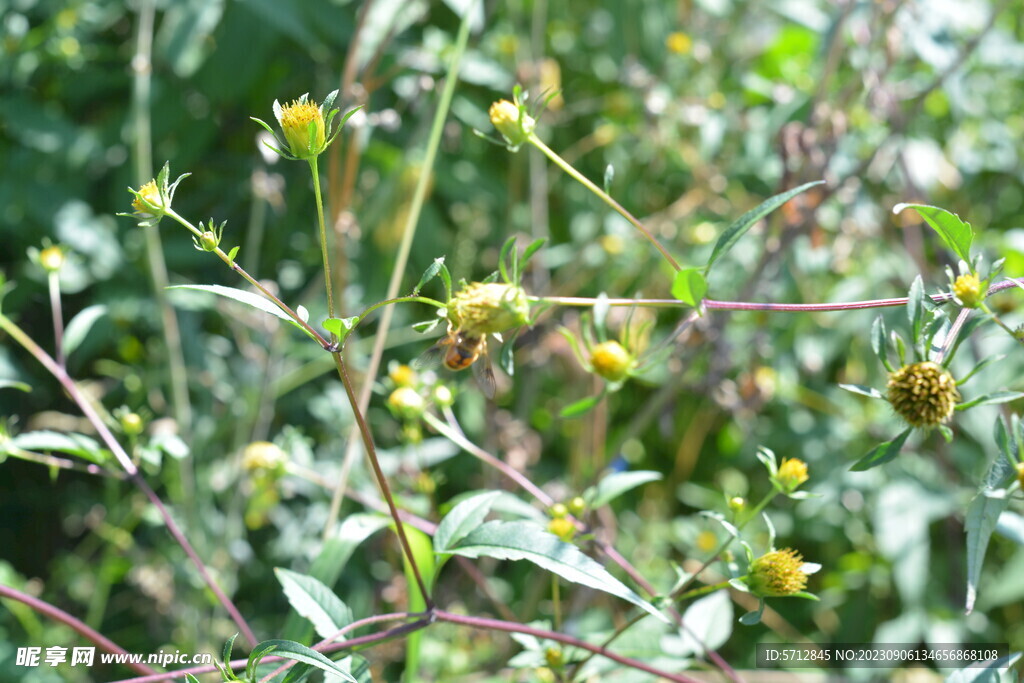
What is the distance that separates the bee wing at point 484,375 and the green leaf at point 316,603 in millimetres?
186

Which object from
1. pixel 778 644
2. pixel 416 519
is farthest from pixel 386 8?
pixel 778 644

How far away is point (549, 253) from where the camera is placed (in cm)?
129

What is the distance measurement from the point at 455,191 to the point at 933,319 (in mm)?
851

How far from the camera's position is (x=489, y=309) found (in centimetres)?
48

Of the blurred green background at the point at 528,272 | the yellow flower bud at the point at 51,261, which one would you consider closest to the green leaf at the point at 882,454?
the blurred green background at the point at 528,272

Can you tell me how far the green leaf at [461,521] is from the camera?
0.54m

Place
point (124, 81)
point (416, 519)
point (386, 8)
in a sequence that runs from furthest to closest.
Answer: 1. point (124, 81)
2. point (386, 8)
3. point (416, 519)

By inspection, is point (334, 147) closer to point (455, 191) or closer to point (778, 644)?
point (455, 191)

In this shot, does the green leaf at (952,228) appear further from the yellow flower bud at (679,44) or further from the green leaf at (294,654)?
the yellow flower bud at (679,44)

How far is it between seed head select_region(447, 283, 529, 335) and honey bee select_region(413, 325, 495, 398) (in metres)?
0.04

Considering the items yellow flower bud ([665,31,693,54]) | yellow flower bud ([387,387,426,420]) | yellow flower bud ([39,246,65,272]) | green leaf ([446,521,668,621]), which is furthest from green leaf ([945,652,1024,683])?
yellow flower bud ([665,31,693,54])

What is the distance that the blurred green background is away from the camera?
1055mm

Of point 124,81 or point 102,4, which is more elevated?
point 102,4

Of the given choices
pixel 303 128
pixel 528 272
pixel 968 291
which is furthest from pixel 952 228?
pixel 528 272
